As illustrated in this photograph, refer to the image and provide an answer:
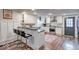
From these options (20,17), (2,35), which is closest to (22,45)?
(2,35)

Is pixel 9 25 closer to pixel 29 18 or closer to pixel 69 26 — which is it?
pixel 29 18

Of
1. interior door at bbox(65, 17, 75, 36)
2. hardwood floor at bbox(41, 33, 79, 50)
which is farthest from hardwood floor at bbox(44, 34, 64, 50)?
interior door at bbox(65, 17, 75, 36)

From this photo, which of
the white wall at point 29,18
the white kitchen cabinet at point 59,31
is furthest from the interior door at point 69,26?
the white wall at point 29,18

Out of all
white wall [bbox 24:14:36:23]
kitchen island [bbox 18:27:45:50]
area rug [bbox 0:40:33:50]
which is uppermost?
white wall [bbox 24:14:36:23]

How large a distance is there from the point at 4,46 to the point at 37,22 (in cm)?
75

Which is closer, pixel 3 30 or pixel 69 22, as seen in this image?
pixel 3 30

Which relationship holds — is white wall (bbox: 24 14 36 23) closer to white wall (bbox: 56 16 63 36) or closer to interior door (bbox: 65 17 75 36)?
white wall (bbox: 56 16 63 36)

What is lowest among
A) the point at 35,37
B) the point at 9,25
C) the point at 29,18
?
the point at 35,37

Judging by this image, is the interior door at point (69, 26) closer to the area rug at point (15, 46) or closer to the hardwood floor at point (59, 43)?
the hardwood floor at point (59, 43)

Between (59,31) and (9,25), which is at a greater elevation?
(9,25)

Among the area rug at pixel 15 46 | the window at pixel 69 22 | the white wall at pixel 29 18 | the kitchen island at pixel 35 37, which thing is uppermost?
the white wall at pixel 29 18

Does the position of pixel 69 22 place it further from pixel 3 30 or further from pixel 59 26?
pixel 3 30

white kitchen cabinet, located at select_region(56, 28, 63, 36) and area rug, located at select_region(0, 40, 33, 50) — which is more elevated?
white kitchen cabinet, located at select_region(56, 28, 63, 36)

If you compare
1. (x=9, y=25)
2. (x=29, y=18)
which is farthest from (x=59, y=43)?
(x=9, y=25)
